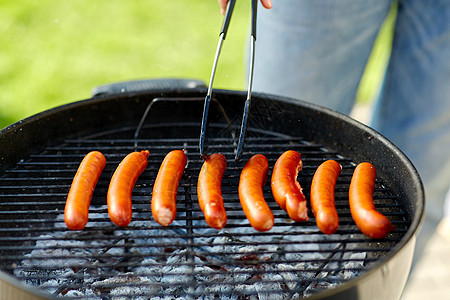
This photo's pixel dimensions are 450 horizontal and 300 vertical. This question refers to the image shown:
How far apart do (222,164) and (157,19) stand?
196 inches

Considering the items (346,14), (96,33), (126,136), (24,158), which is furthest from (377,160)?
(96,33)

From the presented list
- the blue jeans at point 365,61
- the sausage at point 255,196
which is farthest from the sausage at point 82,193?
the blue jeans at point 365,61

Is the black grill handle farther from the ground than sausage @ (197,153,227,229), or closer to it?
farther from the ground

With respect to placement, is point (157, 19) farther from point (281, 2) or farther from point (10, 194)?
point (10, 194)

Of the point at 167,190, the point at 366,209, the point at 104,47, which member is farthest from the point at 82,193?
the point at 104,47

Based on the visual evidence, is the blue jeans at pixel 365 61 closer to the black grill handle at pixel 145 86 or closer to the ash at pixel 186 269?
the black grill handle at pixel 145 86

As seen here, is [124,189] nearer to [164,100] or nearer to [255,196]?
[255,196]

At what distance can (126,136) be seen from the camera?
2.64 meters

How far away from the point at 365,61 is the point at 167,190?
6.13ft

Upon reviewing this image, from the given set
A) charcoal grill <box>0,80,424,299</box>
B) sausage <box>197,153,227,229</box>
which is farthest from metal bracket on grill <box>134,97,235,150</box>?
sausage <box>197,153,227,229</box>

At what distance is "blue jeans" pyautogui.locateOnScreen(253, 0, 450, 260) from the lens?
2.88 meters

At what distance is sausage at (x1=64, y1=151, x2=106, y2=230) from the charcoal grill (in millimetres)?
98

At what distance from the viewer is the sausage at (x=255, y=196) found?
1.78 meters

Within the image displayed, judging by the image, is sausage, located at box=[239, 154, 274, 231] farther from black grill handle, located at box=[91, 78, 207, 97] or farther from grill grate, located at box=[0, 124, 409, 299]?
black grill handle, located at box=[91, 78, 207, 97]
